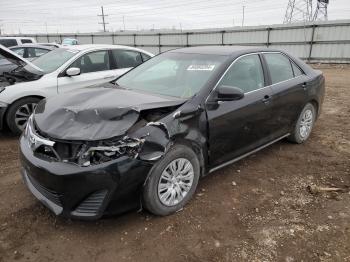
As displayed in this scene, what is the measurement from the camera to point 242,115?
12.3ft

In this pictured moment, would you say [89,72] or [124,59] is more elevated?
[124,59]

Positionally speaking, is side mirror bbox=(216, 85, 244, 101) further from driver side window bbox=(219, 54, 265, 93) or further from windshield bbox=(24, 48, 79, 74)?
windshield bbox=(24, 48, 79, 74)

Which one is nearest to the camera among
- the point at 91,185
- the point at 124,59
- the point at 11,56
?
the point at 91,185

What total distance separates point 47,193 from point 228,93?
1991 mm

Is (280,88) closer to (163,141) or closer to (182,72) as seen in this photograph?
(182,72)

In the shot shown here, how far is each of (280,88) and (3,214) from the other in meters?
3.58

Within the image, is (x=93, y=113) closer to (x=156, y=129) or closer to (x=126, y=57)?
(x=156, y=129)

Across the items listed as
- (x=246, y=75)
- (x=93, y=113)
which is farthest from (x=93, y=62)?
(x=93, y=113)

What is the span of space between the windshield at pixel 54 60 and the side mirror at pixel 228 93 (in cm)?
375

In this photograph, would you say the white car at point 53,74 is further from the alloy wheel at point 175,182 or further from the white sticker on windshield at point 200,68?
the alloy wheel at point 175,182

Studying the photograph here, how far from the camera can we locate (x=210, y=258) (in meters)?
2.66

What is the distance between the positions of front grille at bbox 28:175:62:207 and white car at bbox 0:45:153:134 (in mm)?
2781

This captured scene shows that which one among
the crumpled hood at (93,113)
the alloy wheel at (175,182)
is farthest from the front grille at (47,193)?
the alloy wheel at (175,182)

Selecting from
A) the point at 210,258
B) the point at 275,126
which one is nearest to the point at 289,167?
the point at 275,126
